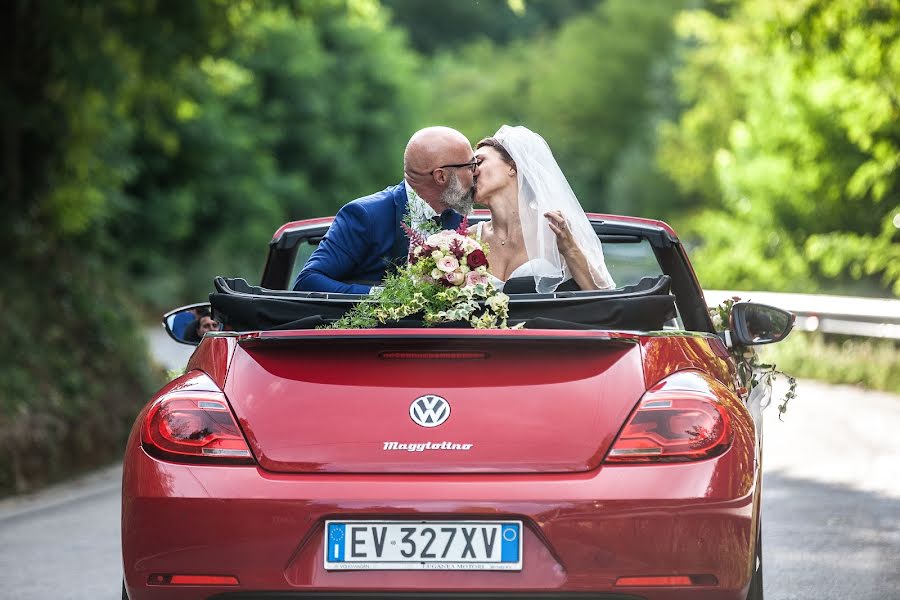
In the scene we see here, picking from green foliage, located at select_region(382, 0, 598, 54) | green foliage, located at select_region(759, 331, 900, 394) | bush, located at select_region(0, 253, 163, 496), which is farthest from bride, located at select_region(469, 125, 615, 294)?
green foliage, located at select_region(382, 0, 598, 54)

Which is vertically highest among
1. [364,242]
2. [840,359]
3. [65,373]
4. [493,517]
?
[364,242]

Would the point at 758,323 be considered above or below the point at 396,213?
below

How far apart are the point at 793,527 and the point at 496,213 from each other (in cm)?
350

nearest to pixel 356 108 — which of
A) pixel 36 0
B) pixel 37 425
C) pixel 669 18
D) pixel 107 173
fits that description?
pixel 669 18

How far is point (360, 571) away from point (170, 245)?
139 feet

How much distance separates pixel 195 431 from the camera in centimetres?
437

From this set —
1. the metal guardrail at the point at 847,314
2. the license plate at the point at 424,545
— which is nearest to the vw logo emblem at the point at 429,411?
the license plate at the point at 424,545

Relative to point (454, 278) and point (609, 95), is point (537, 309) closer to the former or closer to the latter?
point (454, 278)

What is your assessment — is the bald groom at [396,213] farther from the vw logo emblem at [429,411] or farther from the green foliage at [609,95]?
the green foliage at [609,95]

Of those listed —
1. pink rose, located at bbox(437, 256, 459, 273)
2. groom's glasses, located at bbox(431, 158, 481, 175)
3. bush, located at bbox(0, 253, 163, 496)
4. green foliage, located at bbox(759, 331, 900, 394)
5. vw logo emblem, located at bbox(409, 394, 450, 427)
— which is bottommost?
green foliage, located at bbox(759, 331, 900, 394)

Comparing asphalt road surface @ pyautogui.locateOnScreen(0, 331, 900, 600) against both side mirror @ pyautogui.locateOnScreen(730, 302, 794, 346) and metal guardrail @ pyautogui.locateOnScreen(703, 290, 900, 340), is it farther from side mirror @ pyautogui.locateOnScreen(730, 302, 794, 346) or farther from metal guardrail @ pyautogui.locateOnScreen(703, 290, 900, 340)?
metal guardrail @ pyautogui.locateOnScreen(703, 290, 900, 340)

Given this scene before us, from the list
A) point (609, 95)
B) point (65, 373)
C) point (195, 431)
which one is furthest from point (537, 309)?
point (609, 95)

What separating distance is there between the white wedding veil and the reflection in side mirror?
1442 mm

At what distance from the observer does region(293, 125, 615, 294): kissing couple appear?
574 cm
